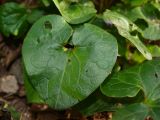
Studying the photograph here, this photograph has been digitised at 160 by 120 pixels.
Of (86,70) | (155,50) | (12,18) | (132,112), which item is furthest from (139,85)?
(12,18)

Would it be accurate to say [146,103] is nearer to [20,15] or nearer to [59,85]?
[59,85]

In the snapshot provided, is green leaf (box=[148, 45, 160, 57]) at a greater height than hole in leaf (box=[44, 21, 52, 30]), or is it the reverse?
hole in leaf (box=[44, 21, 52, 30])

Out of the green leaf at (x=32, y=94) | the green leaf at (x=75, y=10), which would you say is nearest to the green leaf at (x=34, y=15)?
the green leaf at (x=75, y=10)

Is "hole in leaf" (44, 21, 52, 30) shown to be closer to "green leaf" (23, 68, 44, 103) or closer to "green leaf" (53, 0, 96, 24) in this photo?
"green leaf" (53, 0, 96, 24)

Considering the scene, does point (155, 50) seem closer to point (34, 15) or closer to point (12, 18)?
point (34, 15)

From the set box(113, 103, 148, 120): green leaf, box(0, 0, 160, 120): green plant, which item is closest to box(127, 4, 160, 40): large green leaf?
box(0, 0, 160, 120): green plant

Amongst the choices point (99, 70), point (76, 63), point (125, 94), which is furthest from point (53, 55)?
point (125, 94)
